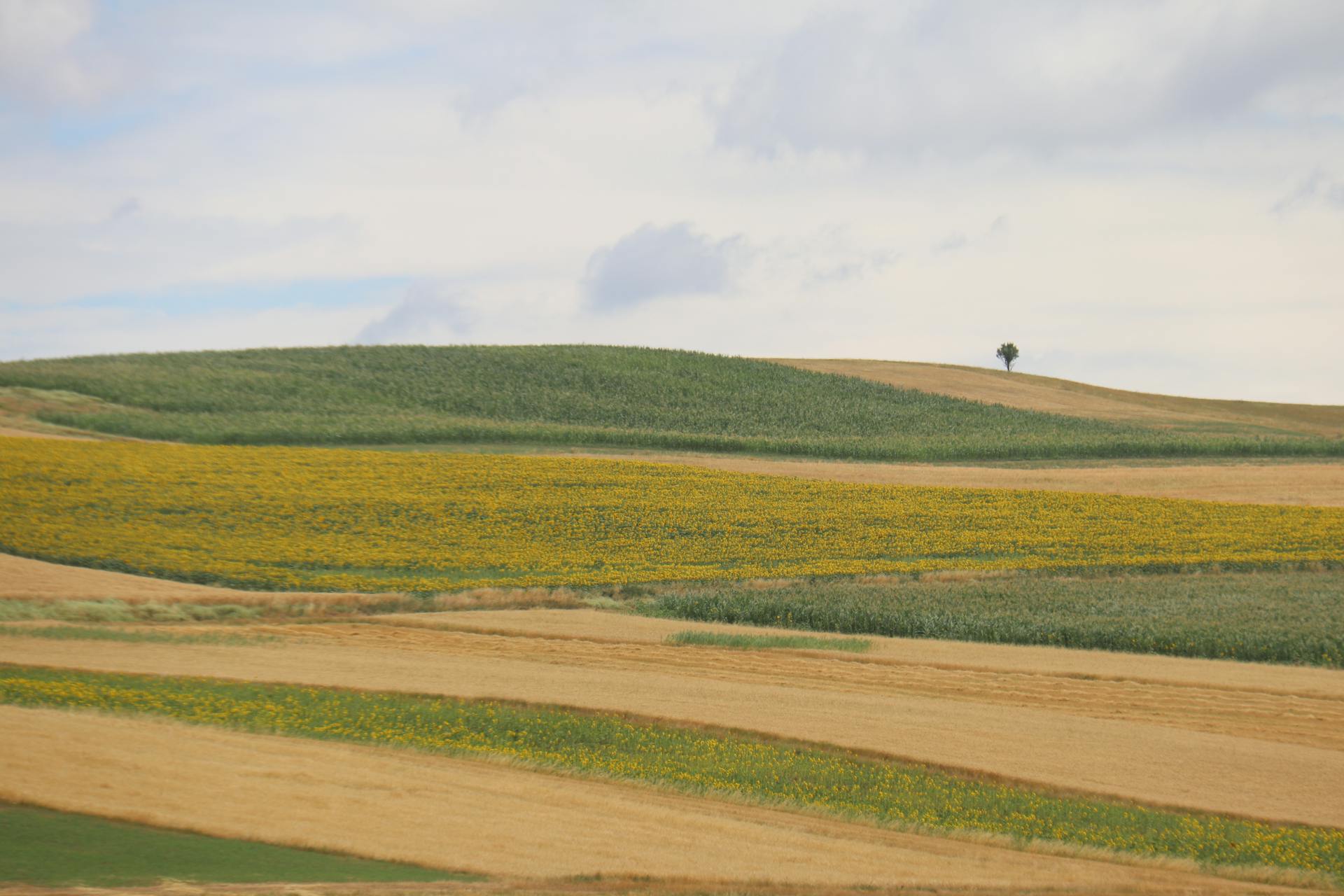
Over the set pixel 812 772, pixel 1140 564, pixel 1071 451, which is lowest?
pixel 812 772

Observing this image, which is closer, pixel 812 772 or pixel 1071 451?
pixel 812 772

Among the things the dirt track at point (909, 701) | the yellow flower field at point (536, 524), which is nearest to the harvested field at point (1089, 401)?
the yellow flower field at point (536, 524)

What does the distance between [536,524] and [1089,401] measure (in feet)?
181

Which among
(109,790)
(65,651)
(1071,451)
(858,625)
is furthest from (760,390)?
(109,790)

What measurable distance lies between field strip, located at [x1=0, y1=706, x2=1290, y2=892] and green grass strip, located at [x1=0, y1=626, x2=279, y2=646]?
27.9ft

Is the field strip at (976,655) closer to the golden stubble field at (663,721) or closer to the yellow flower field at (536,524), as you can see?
the golden stubble field at (663,721)

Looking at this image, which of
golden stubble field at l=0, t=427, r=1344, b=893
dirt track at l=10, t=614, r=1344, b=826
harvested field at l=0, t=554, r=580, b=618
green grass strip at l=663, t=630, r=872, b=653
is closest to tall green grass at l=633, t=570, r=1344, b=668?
golden stubble field at l=0, t=427, r=1344, b=893

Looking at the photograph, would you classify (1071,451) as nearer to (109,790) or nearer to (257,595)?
(257,595)

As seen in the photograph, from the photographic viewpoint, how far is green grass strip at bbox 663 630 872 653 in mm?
27078

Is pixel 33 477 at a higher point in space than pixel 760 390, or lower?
lower

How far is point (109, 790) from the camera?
14281 mm

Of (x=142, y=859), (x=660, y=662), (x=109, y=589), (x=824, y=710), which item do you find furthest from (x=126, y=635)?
(x=824, y=710)

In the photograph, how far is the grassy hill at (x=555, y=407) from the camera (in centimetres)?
5791

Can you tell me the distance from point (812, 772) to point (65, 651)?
14967 mm
